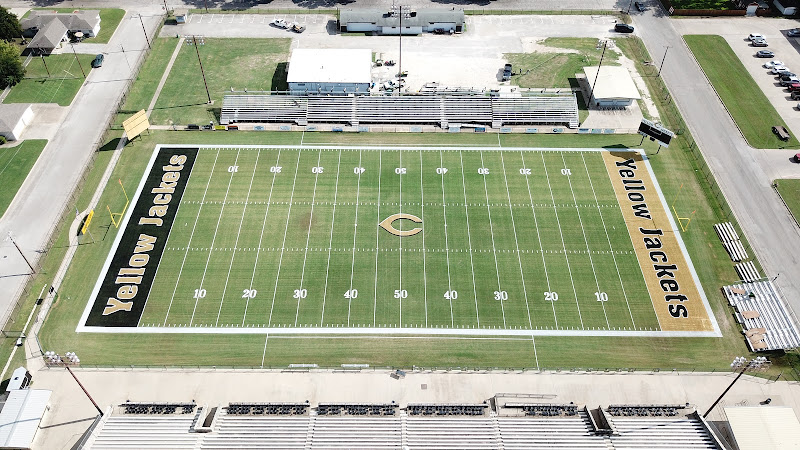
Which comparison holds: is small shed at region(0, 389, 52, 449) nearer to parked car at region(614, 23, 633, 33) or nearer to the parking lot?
the parking lot

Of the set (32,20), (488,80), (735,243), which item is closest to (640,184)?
(735,243)

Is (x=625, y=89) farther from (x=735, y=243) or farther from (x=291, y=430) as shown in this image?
(x=291, y=430)

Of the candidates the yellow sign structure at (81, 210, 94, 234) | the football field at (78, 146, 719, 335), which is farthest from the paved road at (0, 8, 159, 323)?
the football field at (78, 146, 719, 335)

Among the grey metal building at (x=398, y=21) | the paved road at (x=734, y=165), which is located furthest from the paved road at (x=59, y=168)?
the paved road at (x=734, y=165)

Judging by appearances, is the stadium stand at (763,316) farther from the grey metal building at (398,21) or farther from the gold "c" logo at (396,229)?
the grey metal building at (398,21)

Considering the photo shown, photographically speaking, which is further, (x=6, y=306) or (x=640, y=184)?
(x=640, y=184)
